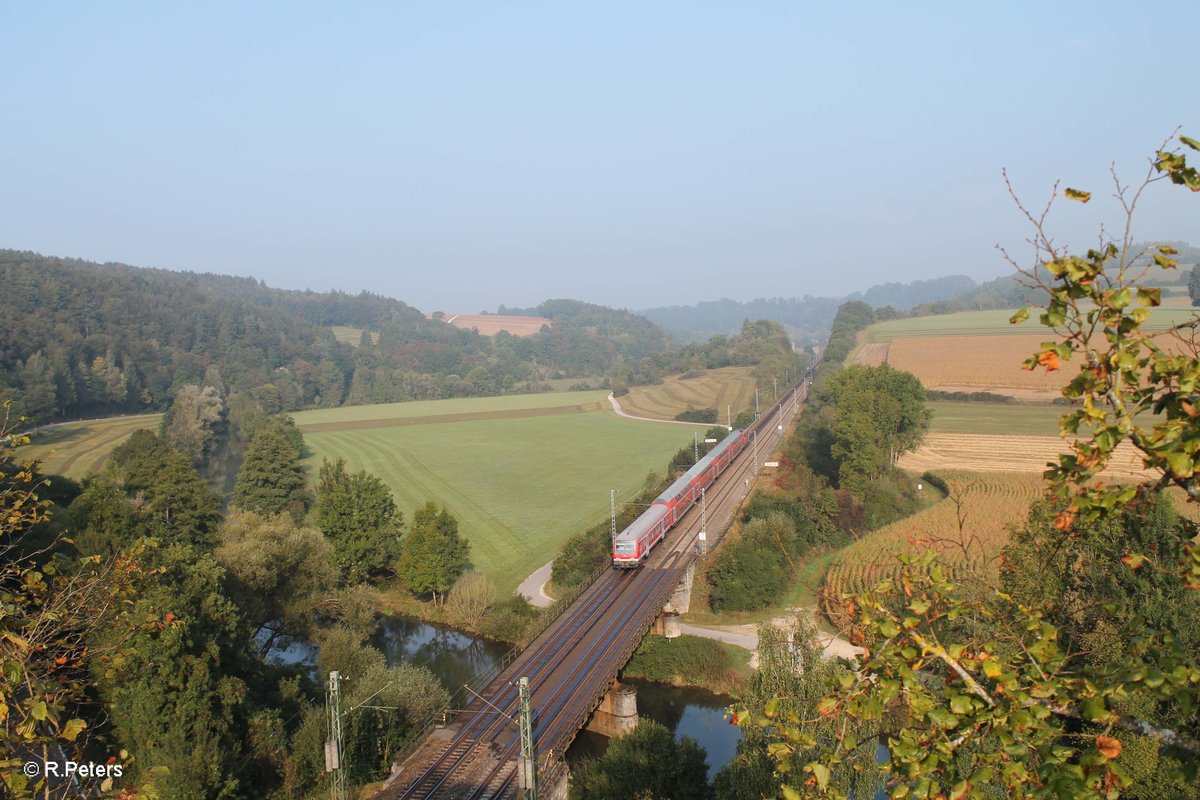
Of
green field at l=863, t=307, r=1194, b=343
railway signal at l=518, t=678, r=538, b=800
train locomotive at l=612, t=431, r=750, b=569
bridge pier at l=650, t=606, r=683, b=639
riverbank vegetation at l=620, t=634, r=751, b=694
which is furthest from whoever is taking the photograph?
green field at l=863, t=307, r=1194, b=343

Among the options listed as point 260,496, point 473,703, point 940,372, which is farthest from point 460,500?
point 940,372

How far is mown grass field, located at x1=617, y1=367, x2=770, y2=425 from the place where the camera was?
114m

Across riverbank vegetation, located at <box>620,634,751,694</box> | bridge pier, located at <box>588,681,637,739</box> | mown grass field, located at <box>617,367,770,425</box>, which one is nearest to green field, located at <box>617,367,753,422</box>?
mown grass field, located at <box>617,367,770,425</box>

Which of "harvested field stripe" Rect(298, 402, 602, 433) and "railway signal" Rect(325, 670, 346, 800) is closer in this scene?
"railway signal" Rect(325, 670, 346, 800)

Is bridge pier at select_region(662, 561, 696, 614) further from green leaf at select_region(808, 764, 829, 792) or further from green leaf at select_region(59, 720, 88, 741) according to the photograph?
green leaf at select_region(808, 764, 829, 792)

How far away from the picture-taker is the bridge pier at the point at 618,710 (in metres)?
30.4

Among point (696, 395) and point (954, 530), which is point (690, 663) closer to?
point (954, 530)

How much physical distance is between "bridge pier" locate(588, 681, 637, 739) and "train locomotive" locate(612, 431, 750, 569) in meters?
10.6

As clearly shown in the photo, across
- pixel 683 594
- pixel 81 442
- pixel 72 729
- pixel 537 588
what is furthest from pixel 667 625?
pixel 81 442

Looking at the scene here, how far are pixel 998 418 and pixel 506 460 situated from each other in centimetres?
4983

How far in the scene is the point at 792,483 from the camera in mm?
59719

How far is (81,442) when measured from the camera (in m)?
78.8

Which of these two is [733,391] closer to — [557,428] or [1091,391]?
[557,428]

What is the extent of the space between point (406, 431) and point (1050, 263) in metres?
103
